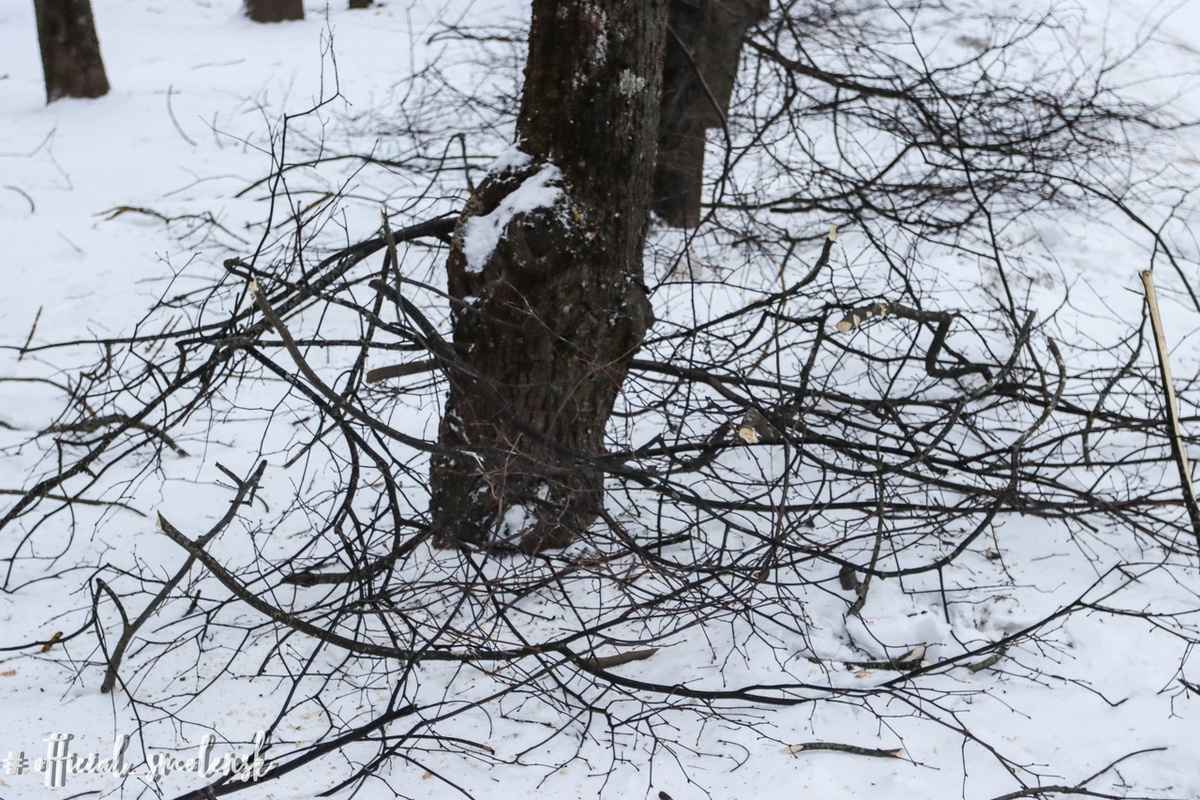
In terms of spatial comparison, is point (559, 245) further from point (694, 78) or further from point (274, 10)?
point (274, 10)

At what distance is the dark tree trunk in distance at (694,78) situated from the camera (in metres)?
5.46

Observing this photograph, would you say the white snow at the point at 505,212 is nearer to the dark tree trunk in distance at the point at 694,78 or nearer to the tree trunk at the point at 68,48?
the dark tree trunk in distance at the point at 694,78

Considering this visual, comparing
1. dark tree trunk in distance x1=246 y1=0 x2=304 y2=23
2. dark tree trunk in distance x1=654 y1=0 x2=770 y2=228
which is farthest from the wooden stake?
dark tree trunk in distance x1=246 y1=0 x2=304 y2=23

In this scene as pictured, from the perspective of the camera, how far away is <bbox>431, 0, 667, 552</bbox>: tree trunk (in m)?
2.89

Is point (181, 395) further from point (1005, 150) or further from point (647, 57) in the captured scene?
point (1005, 150)

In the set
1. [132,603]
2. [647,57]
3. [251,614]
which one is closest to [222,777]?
[251,614]

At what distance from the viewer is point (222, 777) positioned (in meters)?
2.27

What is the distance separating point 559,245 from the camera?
291 cm

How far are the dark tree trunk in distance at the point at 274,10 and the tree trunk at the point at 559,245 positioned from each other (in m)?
7.66

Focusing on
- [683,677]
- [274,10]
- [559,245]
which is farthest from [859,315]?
[274,10]

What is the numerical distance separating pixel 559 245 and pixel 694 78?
3.01 m

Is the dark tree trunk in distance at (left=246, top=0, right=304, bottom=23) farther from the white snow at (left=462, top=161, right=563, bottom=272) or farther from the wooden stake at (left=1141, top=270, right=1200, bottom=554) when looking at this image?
the wooden stake at (left=1141, top=270, right=1200, bottom=554)

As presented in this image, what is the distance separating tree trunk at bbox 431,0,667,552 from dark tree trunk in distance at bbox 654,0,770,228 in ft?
7.92

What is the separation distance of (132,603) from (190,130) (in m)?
5.02
